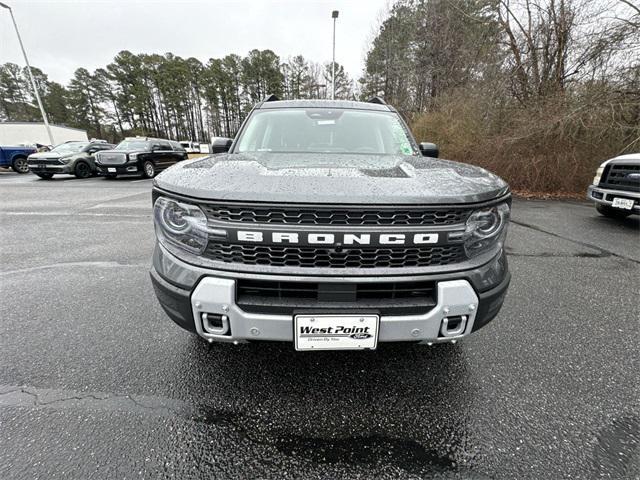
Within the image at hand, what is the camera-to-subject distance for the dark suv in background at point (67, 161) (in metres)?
12.8

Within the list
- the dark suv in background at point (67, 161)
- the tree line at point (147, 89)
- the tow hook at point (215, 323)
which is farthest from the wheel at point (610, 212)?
the tree line at point (147, 89)

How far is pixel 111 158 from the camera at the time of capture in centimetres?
1243

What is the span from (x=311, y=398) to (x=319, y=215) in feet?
3.59

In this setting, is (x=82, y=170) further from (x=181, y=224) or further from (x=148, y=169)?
(x=181, y=224)

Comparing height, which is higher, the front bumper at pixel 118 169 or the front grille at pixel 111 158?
the front grille at pixel 111 158

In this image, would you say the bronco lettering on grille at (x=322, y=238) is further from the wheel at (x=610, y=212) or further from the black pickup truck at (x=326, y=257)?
the wheel at (x=610, y=212)

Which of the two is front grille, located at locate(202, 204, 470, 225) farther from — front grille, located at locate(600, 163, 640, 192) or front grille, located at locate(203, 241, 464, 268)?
front grille, located at locate(600, 163, 640, 192)

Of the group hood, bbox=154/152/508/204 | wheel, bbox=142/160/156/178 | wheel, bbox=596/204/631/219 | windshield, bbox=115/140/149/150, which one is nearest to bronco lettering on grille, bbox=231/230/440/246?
hood, bbox=154/152/508/204

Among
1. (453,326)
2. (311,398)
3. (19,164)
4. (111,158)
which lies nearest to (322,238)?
(453,326)

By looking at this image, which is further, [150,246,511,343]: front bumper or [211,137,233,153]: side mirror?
[211,137,233,153]: side mirror

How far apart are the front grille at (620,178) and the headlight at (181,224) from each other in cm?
691

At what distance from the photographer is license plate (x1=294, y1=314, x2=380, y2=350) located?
1.41 m

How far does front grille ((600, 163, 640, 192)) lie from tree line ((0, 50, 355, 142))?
49377 mm

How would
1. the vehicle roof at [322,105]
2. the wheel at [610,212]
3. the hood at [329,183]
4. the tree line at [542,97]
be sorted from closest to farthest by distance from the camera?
1. the hood at [329,183]
2. the vehicle roof at [322,105]
3. the wheel at [610,212]
4. the tree line at [542,97]
